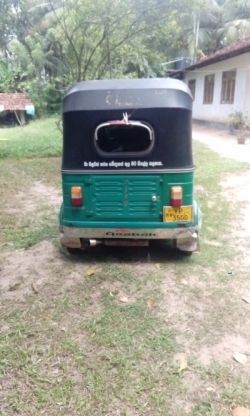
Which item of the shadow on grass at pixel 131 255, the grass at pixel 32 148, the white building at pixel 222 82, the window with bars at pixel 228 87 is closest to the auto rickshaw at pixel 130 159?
the shadow on grass at pixel 131 255

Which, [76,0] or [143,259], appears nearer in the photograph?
[143,259]

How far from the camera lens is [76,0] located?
916 cm

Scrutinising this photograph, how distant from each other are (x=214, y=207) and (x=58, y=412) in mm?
4788

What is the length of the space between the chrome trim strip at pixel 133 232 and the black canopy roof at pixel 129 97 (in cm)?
128

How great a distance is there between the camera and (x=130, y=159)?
152 inches

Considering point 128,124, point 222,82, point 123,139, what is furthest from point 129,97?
point 222,82

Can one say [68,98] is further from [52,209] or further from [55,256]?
[52,209]

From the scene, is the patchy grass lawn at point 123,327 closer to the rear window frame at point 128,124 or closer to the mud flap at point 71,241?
the mud flap at point 71,241

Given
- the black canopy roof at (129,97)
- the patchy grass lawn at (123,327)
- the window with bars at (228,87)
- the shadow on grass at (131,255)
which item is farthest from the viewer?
the window with bars at (228,87)

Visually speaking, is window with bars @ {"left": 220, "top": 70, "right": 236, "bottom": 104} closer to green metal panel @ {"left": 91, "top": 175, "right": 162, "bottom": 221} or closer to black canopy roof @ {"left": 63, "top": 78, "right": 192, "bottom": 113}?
black canopy roof @ {"left": 63, "top": 78, "right": 192, "bottom": 113}

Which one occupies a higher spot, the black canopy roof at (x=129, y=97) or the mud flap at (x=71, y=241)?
the black canopy roof at (x=129, y=97)

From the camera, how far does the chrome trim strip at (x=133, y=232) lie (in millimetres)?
4027

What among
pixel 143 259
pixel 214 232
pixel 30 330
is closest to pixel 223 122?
pixel 214 232

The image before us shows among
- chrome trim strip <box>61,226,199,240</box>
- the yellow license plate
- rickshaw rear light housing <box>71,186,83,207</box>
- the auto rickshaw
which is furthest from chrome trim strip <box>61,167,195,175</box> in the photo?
chrome trim strip <box>61,226,199,240</box>
